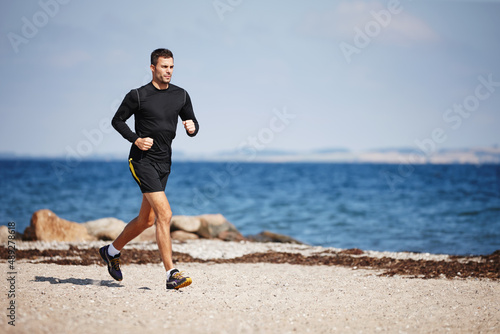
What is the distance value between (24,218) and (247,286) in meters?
16.0

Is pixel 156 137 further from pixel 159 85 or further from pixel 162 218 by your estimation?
pixel 162 218

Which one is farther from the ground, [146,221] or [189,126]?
[189,126]

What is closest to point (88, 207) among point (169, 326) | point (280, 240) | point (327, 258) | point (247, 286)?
point (280, 240)

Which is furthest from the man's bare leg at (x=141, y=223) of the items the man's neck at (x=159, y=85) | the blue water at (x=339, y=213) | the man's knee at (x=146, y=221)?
the blue water at (x=339, y=213)

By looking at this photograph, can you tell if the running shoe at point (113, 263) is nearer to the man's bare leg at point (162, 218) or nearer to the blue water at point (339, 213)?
the man's bare leg at point (162, 218)

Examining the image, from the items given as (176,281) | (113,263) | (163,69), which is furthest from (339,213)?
(163,69)

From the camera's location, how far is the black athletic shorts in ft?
18.7

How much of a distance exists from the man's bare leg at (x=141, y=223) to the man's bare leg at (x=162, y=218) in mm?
153

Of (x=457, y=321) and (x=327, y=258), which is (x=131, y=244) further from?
(x=457, y=321)

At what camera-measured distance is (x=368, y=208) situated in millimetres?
25156

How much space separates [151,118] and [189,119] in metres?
0.56

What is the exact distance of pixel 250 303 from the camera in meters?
5.59

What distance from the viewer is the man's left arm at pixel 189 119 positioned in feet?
19.8

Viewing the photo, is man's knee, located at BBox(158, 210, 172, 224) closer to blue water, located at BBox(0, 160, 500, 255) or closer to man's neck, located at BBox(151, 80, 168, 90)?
man's neck, located at BBox(151, 80, 168, 90)
